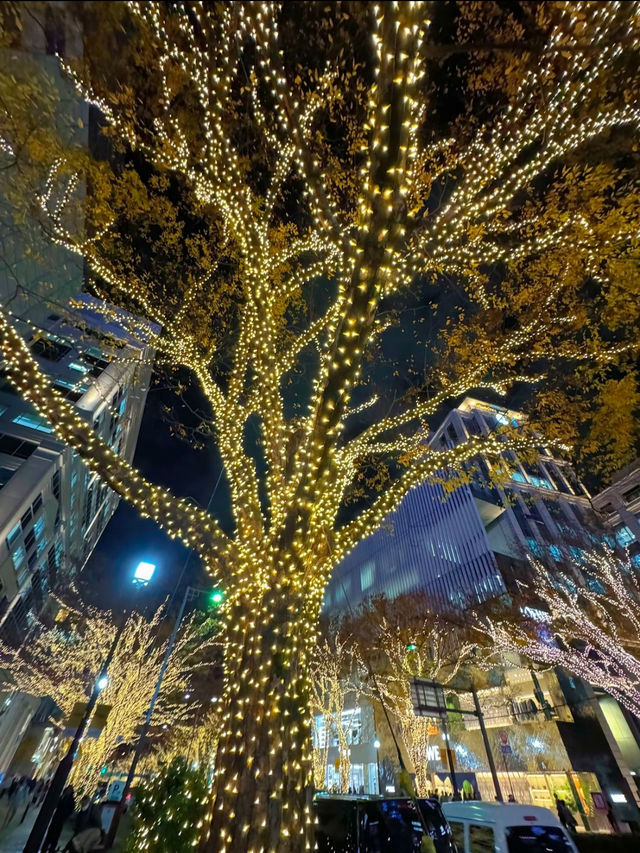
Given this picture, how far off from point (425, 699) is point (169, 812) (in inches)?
353

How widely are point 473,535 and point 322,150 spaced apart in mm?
39913

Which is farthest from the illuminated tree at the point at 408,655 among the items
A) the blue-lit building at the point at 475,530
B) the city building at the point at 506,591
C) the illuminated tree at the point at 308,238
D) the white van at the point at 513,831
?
the illuminated tree at the point at 308,238

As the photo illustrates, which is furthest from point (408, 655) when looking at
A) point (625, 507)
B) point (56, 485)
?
point (56, 485)

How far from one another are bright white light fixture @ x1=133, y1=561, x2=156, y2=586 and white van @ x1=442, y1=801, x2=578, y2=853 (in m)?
9.21

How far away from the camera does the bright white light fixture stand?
11258 mm

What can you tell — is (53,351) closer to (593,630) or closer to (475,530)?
(593,630)

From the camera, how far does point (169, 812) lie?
5.90 metres

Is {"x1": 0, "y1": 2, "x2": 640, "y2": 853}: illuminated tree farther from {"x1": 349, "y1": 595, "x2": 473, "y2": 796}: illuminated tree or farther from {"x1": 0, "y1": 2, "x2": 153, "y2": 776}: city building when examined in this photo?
{"x1": 349, "y1": 595, "x2": 473, "y2": 796}: illuminated tree

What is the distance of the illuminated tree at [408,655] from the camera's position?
1577 centimetres

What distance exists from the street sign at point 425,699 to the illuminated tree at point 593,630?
5635 millimetres

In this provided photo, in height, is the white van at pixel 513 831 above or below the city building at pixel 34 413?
below

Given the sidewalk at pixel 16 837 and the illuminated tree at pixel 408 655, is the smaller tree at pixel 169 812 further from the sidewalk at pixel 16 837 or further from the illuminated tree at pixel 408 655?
the illuminated tree at pixel 408 655

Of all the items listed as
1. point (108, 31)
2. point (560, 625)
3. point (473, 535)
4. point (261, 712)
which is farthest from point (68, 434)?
point (473, 535)

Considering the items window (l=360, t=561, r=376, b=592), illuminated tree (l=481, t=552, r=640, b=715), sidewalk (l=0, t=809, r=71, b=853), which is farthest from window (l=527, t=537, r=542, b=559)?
sidewalk (l=0, t=809, r=71, b=853)
